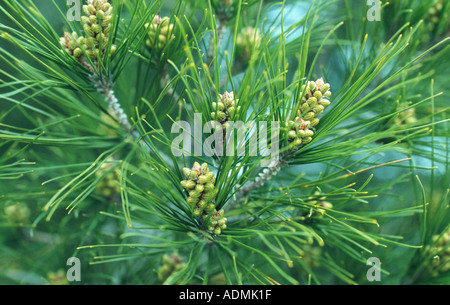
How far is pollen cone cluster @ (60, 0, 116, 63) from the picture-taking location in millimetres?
553

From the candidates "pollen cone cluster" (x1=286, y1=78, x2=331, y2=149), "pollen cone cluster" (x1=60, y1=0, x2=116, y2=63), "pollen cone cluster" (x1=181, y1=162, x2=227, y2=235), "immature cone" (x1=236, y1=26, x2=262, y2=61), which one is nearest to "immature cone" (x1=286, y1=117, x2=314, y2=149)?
"pollen cone cluster" (x1=286, y1=78, x2=331, y2=149)

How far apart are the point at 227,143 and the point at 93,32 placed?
29 centimetres

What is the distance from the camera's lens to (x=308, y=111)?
1.83 ft

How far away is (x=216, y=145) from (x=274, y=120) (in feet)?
0.34

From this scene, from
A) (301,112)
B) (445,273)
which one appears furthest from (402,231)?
(301,112)

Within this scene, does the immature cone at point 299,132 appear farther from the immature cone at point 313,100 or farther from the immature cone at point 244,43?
the immature cone at point 244,43

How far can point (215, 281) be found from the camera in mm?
902

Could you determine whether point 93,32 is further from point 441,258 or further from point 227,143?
point 441,258

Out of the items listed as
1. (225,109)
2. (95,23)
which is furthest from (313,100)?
(95,23)

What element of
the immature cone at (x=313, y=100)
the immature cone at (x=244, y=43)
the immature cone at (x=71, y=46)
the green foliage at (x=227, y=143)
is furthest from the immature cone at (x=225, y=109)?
the immature cone at (x=244, y=43)

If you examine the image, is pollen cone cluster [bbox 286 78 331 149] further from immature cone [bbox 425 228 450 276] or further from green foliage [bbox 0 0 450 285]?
immature cone [bbox 425 228 450 276]

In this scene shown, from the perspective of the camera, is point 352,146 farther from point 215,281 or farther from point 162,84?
point 215,281

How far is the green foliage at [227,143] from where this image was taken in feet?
1.72

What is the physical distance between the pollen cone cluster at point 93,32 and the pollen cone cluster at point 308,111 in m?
0.33
